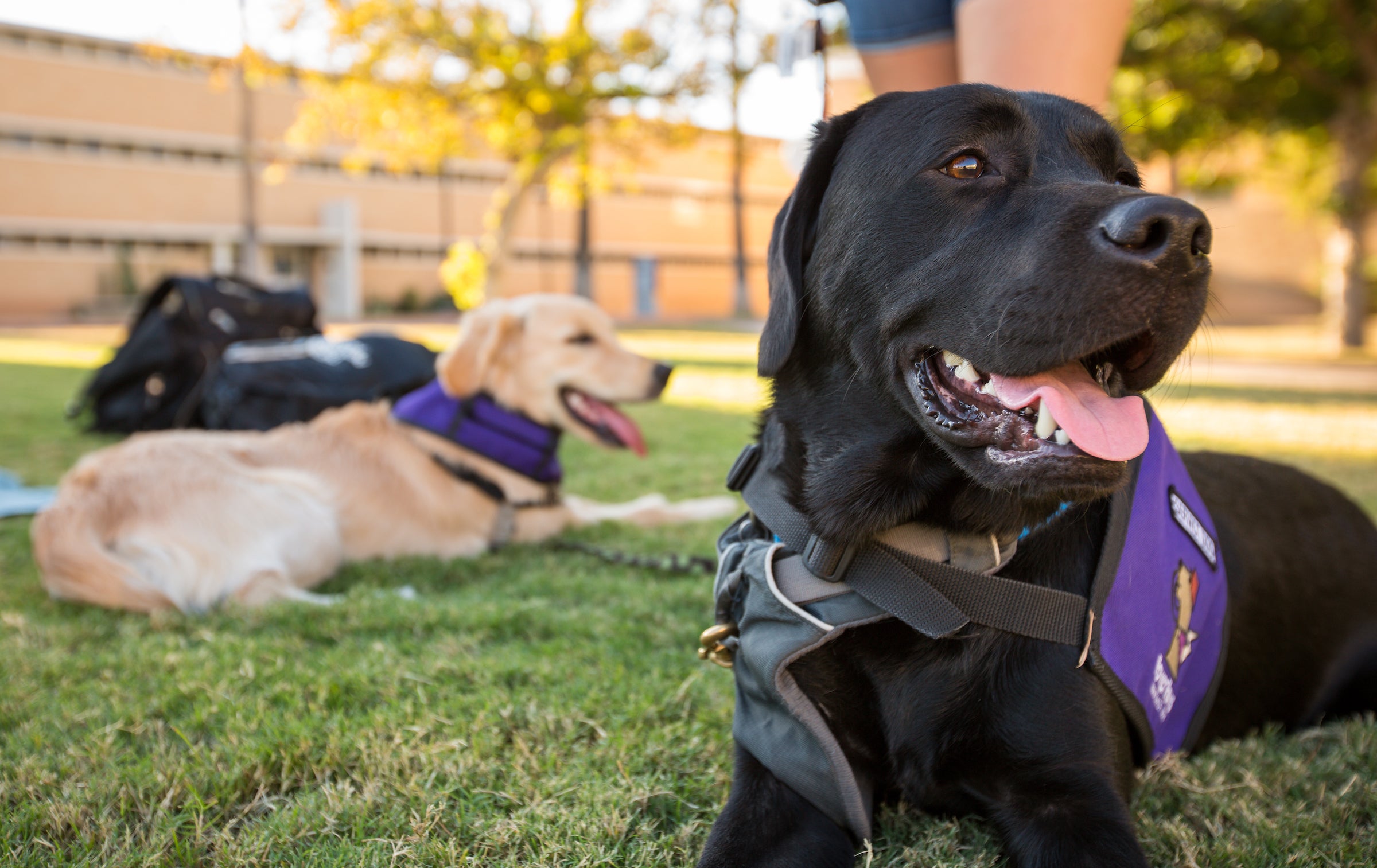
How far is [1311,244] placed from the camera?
120ft

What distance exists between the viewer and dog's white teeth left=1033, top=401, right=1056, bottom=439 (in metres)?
1.36

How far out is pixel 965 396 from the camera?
150 cm

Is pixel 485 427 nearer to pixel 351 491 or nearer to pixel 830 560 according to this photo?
→ pixel 351 491

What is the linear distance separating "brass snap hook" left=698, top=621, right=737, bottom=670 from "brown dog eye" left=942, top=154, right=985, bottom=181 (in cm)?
93

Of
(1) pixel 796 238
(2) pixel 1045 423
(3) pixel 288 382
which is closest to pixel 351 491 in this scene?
(3) pixel 288 382

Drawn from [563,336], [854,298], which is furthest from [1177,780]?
[563,336]

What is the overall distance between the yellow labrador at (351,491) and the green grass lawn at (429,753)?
0.22 metres

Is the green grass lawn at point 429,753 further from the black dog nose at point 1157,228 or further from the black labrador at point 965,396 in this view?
the black dog nose at point 1157,228

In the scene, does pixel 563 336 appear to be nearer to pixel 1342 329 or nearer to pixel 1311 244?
pixel 1342 329

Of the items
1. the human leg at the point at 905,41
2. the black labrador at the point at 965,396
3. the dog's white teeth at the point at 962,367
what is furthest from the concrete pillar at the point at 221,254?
the dog's white teeth at the point at 962,367

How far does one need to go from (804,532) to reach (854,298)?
1.43ft

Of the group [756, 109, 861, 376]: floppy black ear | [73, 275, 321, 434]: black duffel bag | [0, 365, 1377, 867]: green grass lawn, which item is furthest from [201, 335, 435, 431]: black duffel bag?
[756, 109, 861, 376]: floppy black ear

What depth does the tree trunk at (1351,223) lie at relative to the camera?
1459 cm

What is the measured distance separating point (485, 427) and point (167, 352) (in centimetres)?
357
